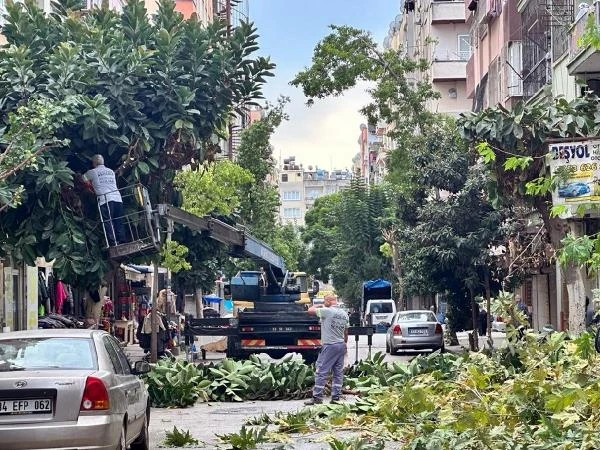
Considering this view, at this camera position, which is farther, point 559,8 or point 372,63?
point 372,63

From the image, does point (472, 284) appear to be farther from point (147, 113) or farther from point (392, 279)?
point (392, 279)

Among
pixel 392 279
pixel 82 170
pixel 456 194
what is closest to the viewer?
pixel 82 170

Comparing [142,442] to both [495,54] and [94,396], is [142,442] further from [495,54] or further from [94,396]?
[495,54]

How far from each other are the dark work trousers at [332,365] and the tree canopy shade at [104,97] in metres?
4.92

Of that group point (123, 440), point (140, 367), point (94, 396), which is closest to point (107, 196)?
point (140, 367)

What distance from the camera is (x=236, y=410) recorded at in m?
18.8

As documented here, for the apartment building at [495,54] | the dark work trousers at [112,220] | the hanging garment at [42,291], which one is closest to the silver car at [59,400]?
the dark work trousers at [112,220]

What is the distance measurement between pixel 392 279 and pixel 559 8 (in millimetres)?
48364

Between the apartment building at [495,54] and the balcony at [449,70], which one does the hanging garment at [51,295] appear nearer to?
the apartment building at [495,54]

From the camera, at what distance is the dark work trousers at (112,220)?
21438mm

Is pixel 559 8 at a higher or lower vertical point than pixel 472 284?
higher

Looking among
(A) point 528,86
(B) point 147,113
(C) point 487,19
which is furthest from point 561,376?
(C) point 487,19

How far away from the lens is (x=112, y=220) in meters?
21.5

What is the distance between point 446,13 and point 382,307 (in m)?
16.8
